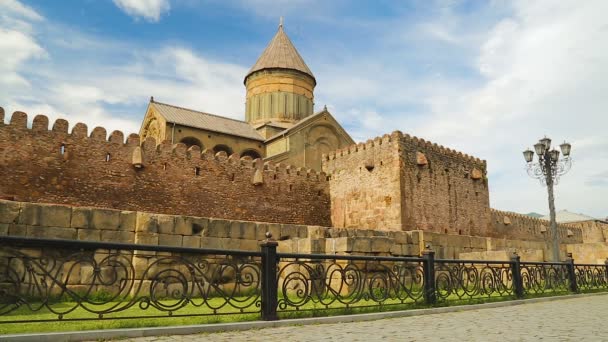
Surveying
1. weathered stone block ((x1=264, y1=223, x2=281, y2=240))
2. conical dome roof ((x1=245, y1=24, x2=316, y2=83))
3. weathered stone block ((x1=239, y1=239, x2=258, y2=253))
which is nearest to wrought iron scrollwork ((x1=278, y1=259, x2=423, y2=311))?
weathered stone block ((x1=239, y1=239, x2=258, y2=253))

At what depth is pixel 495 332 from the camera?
5.48 metres

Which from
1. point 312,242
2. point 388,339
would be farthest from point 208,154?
point 388,339

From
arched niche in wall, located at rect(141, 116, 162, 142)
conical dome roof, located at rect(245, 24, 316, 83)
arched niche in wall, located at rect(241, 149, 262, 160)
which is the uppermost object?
conical dome roof, located at rect(245, 24, 316, 83)

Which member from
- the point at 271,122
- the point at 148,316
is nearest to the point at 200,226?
the point at 148,316

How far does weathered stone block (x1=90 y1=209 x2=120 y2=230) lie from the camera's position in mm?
9102

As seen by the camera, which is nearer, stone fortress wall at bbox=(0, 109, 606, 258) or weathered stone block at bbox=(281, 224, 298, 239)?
stone fortress wall at bbox=(0, 109, 606, 258)

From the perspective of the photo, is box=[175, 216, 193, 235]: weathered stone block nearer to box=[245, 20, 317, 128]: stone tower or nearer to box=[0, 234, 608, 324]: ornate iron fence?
box=[0, 234, 608, 324]: ornate iron fence

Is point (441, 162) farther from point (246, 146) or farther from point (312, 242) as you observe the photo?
point (246, 146)

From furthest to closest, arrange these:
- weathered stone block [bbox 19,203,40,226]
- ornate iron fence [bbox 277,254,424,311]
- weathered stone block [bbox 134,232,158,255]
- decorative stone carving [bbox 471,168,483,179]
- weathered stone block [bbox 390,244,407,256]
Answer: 1. decorative stone carving [bbox 471,168,483,179]
2. weathered stone block [bbox 390,244,407,256]
3. weathered stone block [bbox 134,232,158,255]
4. weathered stone block [bbox 19,203,40,226]
5. ornate iron fence [bbox 277,254,424,311]

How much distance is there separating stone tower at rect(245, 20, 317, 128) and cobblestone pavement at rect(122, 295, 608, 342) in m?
27.6

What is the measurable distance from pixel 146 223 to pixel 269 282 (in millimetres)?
4199

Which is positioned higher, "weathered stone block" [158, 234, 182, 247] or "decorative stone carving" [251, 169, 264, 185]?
"decorative stone carving" [251, 169, 264, 185]

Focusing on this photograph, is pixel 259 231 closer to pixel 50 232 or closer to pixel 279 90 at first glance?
pixel 50 232

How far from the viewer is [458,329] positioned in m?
5.75
